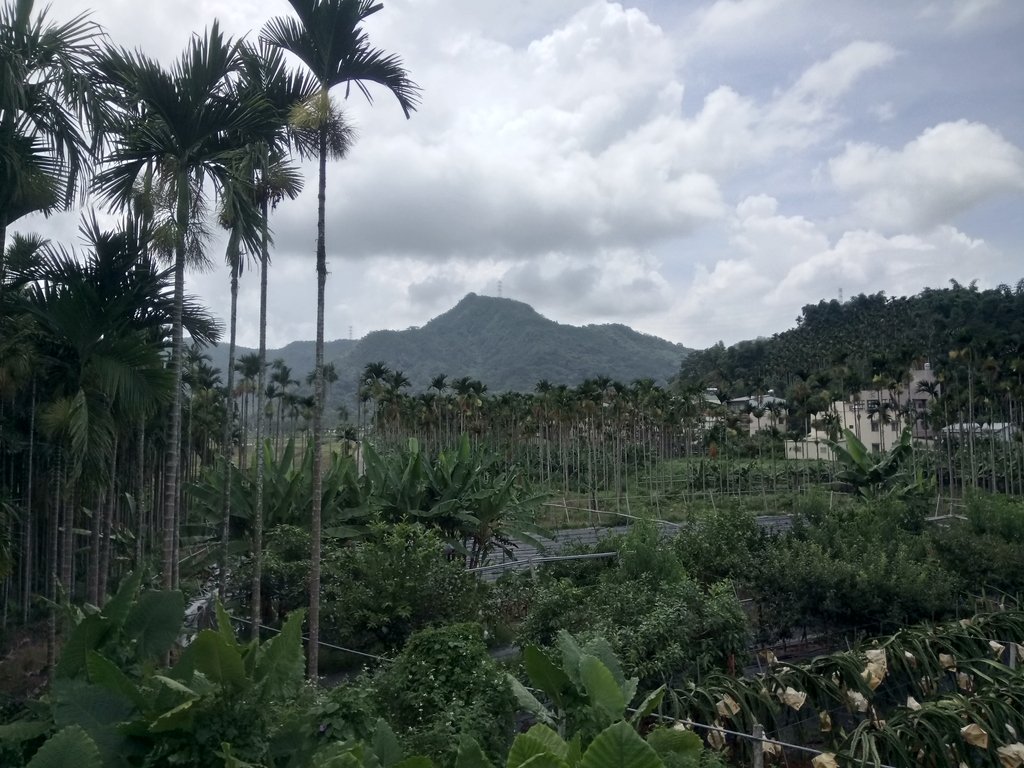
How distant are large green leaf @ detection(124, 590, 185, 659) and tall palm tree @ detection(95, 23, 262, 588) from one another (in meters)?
3.28

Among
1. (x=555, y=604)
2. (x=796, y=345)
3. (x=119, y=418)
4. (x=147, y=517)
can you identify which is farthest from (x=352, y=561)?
(x=796, y=345)

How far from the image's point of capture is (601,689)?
5750 mm

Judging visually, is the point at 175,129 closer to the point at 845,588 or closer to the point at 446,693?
the point at 446,693

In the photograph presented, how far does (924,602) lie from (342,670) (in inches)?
424

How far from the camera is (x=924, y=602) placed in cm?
1421

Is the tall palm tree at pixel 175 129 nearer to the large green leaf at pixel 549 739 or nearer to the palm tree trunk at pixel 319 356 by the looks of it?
the palm tree trunk at pixel 319 356

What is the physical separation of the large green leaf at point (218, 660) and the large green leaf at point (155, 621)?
203 centimetres

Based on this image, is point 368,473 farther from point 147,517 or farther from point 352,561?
point 147,517

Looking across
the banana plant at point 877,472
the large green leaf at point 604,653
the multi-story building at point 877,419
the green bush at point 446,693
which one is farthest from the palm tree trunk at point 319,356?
the multi-story building at point 877,419

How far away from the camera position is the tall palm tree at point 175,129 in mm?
9961

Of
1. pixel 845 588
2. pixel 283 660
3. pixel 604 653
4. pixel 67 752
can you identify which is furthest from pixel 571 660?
pixel 845 588

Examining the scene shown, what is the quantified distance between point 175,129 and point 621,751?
9.32 m

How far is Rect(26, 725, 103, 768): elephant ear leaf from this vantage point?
13.1 feet

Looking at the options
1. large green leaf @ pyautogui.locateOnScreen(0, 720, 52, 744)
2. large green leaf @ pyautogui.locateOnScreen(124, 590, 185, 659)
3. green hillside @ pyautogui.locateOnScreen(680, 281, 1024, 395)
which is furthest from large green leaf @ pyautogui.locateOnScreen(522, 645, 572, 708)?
green hillside @ pyautogui.locateOnScreen(680, 281, 1024, 395)
